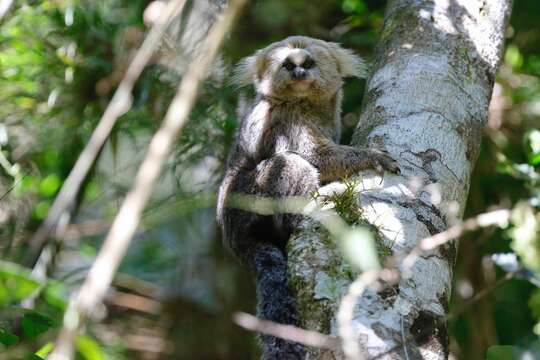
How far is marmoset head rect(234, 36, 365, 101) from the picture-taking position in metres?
5.20

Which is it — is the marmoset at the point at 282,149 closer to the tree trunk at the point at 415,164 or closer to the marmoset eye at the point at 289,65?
the marmoset eye at the point at 289,65

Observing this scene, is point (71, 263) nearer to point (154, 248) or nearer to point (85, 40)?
point (154, 248)

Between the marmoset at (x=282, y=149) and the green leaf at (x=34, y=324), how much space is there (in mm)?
1160

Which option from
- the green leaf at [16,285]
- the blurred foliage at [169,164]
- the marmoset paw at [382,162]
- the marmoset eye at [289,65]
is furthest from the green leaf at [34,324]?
the marmoset eye at [289,65]

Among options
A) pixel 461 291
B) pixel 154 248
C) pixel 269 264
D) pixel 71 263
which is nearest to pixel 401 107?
pixel 269 264

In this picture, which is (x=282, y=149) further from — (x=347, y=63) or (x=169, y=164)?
(x=169, y=164)

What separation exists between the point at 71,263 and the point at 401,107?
5012mm

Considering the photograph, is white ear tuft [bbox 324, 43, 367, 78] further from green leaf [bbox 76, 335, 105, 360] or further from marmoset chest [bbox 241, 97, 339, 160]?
green leaf [bbox 76, 335, 105, 360]

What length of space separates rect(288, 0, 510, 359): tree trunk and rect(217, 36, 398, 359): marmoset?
0.72ft

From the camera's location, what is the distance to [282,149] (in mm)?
4848

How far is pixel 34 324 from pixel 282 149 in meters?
2.48

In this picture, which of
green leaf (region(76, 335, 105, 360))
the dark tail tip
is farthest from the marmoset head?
green leaf (region(76, 335, 105, 360))

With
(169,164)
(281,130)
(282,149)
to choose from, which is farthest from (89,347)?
(169,164)

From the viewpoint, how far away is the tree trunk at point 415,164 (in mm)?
2746
